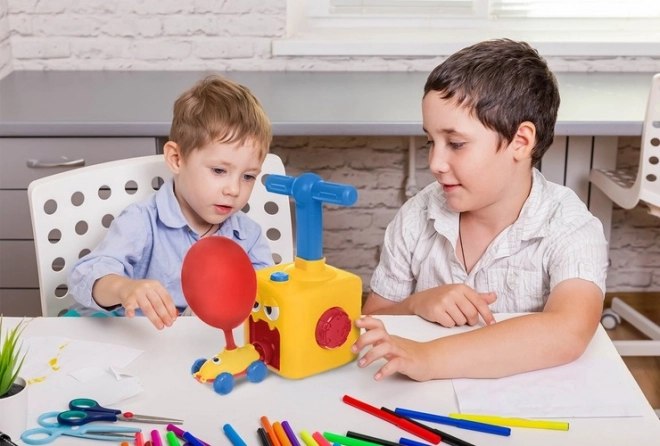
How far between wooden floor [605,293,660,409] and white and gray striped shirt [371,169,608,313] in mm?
1074

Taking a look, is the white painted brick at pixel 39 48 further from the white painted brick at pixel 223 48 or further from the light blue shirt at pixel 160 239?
the light blue shirt at pixel 160 239

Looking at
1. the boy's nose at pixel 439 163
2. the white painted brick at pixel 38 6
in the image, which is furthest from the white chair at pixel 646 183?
the white painted brick at pixel 38 6

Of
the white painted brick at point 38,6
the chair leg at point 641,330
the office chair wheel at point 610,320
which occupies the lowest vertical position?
the office chair wheel at point 610,320

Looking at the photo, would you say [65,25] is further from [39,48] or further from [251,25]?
[251,25]

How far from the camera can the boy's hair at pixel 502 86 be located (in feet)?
4.34

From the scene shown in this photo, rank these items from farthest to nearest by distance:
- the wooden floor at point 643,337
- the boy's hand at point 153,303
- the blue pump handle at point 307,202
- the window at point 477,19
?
1. the window at point 477,19
2. the wooden floor at point 643,337
3. the boy's hand at point 153,303
4. the blue pump handle at point 307,202

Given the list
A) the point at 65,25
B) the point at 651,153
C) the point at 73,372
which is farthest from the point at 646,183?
the point at 65,25

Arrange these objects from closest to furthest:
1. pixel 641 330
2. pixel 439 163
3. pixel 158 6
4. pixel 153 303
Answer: pixel 153 303 → pixel 439 163 → pixel 641 330 → pixel 158 6

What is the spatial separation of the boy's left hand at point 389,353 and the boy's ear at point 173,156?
605 millimetres

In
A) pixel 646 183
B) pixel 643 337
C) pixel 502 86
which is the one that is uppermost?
pixel 502 86

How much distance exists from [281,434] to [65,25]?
2.21 m

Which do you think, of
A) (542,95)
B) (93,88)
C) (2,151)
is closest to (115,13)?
(93,88)

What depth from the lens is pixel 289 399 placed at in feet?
3.28

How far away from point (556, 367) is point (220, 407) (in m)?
0.44
